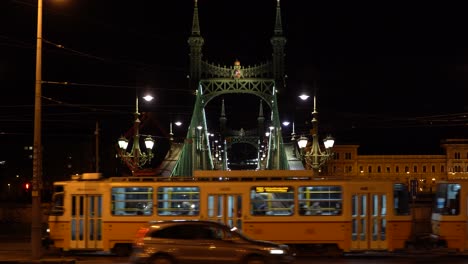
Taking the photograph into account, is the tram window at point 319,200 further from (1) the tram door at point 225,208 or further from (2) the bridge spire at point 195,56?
(2) the bridge spire at point 195,56

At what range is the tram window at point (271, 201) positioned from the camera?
2345cm

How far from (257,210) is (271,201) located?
0.54 m

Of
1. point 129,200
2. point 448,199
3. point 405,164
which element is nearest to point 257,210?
point 129,200

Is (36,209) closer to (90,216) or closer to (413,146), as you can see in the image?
(90,216)

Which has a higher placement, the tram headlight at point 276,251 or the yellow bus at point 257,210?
the yellow bus at point 257,210

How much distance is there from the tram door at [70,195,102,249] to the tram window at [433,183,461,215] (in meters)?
11.2

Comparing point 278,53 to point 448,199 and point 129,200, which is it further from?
point 129,200

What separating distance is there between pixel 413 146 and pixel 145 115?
110 m

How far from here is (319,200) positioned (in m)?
23.6

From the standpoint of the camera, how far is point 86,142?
101000mm

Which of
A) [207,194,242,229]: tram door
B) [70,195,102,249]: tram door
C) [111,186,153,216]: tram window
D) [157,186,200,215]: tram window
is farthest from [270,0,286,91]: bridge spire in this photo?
[70,195,102,249]: tram door

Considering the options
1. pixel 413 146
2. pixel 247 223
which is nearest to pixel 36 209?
pixel 247 223

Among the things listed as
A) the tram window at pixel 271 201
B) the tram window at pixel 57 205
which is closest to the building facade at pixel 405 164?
the tram window at pixel 271 201

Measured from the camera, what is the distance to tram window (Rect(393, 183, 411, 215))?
2352 cm
